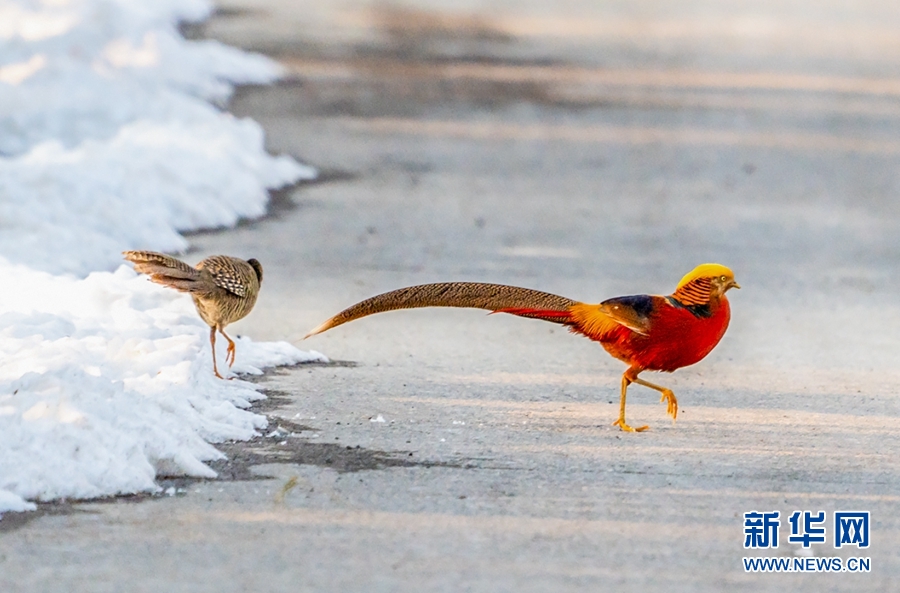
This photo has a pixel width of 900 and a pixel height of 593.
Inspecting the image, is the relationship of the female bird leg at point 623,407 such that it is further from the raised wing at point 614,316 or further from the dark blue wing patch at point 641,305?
the dark blue wing patch at point 641,305

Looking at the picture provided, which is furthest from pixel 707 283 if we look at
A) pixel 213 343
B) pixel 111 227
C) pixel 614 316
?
pixel 111 227

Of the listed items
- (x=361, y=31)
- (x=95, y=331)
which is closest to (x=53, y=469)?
(x=95, y=331)

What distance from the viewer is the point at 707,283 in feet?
17.9

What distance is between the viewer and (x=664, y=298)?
216 inches

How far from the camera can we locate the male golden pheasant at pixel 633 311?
5.45 meters

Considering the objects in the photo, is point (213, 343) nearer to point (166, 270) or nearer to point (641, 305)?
point (166, 270)

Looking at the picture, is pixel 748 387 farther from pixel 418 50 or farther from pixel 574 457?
pixel 418 50

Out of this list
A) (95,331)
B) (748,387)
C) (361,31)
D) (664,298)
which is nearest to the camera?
(664,298)

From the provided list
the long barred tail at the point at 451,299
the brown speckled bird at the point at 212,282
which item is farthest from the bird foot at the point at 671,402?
the brown speckled bird at the point at 212,282

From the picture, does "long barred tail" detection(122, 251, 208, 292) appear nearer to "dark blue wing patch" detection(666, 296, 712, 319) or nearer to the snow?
the snow

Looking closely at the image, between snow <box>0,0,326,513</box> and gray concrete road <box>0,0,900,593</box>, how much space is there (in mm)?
222

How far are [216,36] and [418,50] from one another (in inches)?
90.1

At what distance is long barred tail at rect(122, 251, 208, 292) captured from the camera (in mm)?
5895

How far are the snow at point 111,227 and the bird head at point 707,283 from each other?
183 centimetres
